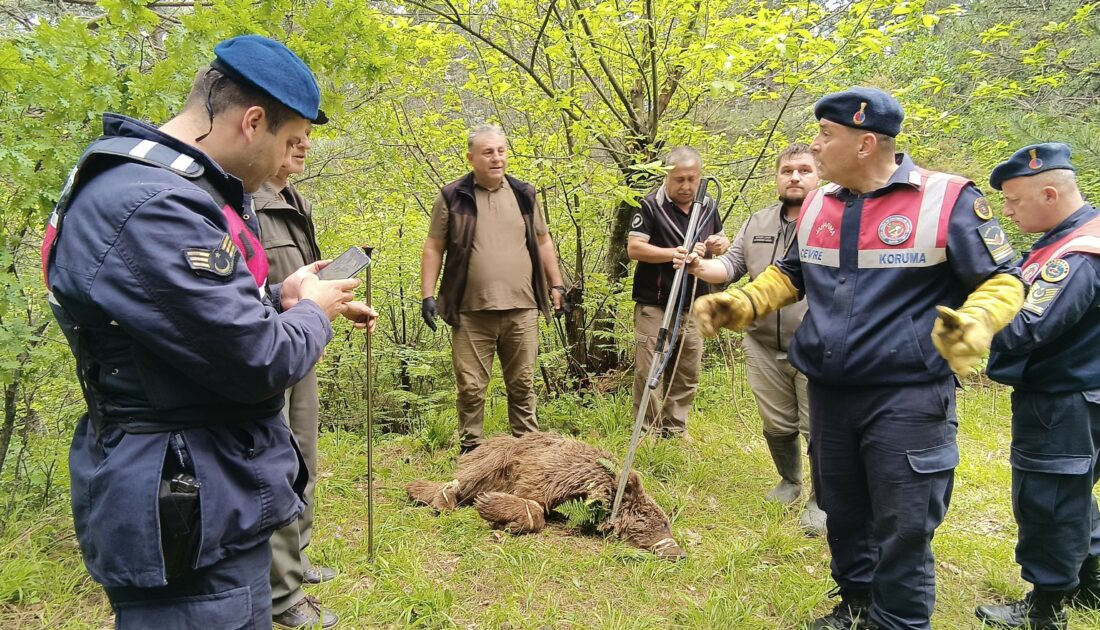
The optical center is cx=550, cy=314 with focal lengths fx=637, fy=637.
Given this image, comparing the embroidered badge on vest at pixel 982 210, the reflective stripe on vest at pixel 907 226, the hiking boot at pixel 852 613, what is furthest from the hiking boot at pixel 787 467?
the embroidered badge on vest at pixel 982 210

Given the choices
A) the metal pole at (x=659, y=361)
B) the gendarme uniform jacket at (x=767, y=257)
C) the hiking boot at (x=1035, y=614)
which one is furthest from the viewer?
the gendarme uniform jacket at (x=767, y=257)

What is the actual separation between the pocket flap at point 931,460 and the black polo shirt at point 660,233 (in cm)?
239

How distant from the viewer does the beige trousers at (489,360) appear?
14.4ft

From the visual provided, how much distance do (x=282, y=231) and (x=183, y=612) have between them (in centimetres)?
183

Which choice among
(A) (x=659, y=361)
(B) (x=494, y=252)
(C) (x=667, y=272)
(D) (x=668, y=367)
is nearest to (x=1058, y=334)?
(A) (x=659, y=361)

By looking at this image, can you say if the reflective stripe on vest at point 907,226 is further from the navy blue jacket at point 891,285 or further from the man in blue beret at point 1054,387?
the man in blue beret at point 1054,387

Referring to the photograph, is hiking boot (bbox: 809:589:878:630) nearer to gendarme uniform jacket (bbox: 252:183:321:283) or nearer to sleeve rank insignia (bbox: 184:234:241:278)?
sleeve rank insignia (bbox: 184:234:241:278)

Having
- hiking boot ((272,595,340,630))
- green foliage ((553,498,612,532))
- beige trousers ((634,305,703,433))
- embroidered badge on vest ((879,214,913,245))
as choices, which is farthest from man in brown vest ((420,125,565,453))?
embroidered badge on vest ((879,214,913,245))

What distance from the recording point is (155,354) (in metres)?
1.29

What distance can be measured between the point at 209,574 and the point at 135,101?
Answer: 7.01ft

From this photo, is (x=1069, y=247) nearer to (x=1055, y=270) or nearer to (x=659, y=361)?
(x=1055, y=270)

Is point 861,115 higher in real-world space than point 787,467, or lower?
higher

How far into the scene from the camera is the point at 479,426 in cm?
453

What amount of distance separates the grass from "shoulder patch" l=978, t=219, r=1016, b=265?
5.42ft
